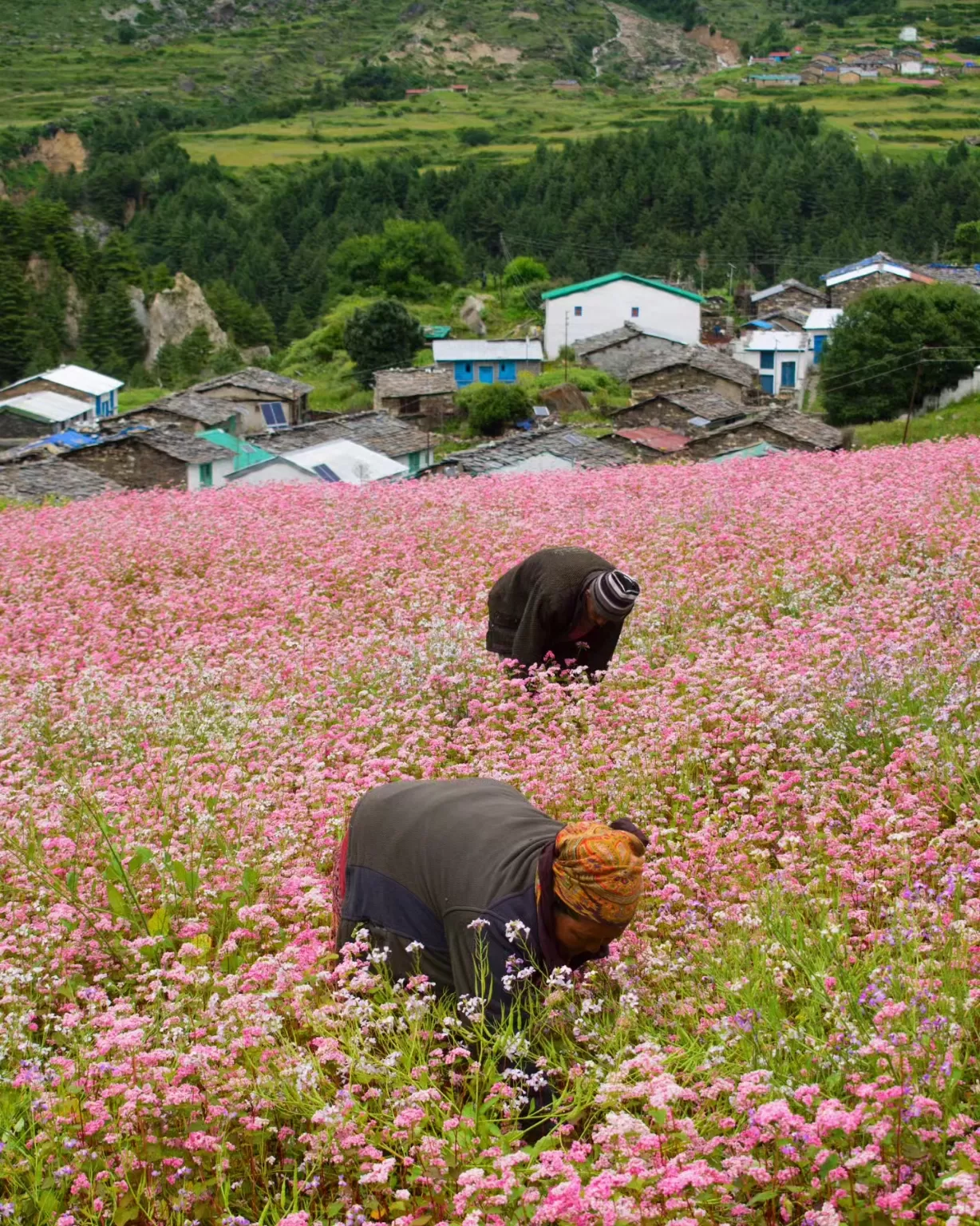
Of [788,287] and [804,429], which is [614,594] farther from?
[788,287]

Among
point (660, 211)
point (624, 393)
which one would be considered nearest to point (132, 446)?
point (624, 393)

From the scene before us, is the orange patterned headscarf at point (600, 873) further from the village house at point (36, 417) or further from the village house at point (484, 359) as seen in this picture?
the village house at point (484, 359)

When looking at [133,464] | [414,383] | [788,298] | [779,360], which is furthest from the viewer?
[788,298]

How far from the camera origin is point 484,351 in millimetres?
75312

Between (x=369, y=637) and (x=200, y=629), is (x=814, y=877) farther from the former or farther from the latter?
(x=200, y=629)

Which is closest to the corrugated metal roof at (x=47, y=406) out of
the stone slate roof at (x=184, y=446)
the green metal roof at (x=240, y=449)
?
the green metal roof at (x=240, y=449)

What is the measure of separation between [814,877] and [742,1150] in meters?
1.60

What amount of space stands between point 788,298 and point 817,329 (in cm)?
1519

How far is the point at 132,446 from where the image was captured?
1861 inches

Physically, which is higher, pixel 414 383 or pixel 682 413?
pixel 682 413

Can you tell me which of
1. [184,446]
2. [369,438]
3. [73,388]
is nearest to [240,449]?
[184,446]

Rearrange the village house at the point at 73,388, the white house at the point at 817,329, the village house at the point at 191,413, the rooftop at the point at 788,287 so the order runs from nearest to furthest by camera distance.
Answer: the village house at the point at 191,413, the village house at the point at 73,388, the white house at the point at 817,329, the rooftop at the point at 788,287

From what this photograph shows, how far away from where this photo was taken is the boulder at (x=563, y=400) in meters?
66.9

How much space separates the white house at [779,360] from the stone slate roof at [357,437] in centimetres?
3145
